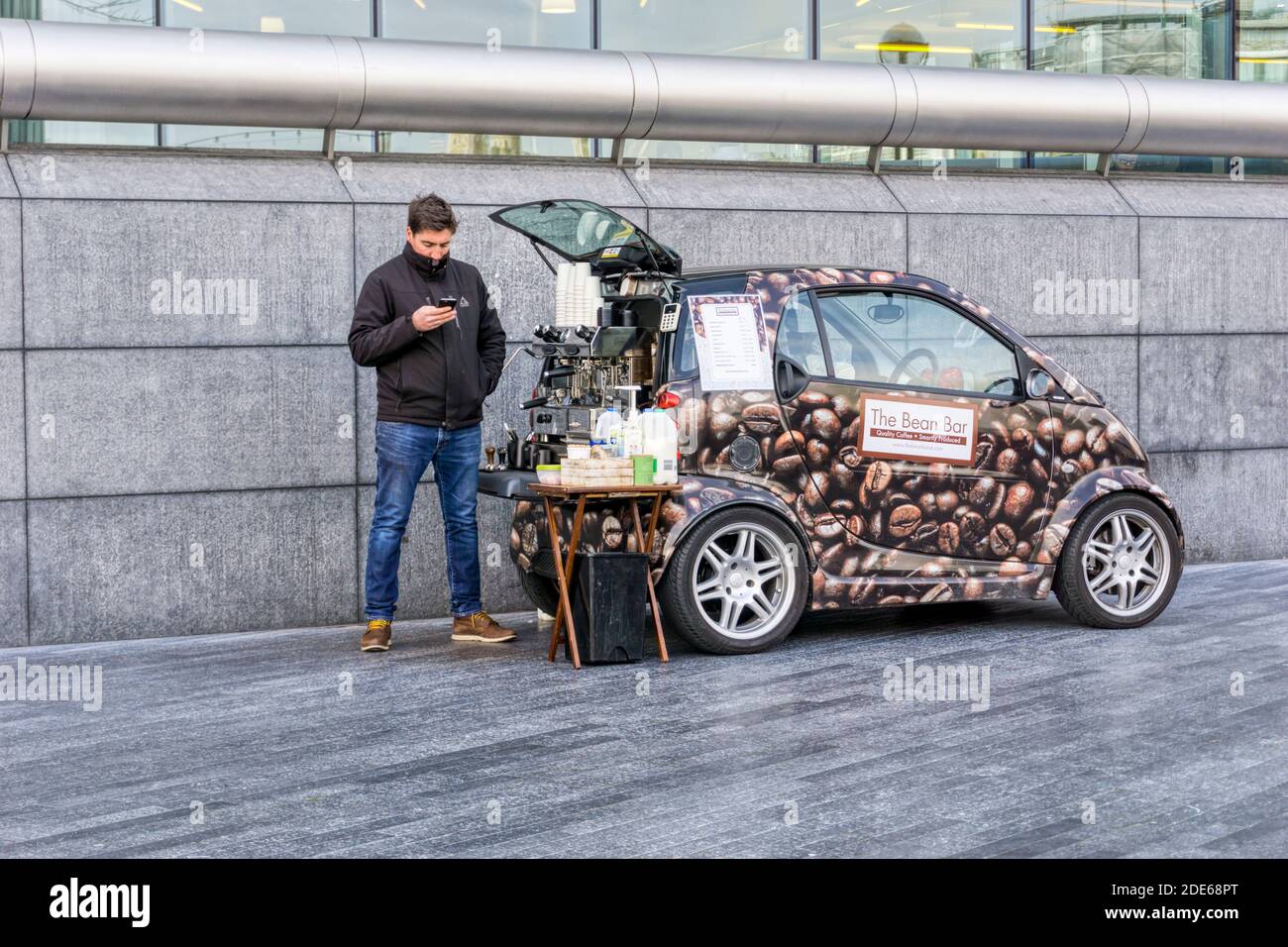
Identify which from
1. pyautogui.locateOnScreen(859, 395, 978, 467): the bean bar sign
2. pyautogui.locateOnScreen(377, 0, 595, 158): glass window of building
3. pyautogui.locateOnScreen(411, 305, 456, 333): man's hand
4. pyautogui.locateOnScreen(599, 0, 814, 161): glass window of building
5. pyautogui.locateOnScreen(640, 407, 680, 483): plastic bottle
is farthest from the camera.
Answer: pyautogui.locateOnScreen(599, 0, 814, 161): glass window of building

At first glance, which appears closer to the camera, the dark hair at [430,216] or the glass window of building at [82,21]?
the dark hair at [430,216]

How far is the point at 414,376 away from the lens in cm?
876

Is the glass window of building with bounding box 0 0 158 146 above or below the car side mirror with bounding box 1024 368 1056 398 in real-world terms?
above

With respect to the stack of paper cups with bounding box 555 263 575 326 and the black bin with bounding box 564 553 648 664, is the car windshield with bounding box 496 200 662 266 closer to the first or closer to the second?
the stack of paper cups with bounding box 555 263 575 326

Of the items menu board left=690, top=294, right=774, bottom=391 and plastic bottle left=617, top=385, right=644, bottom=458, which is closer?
plastic bottle left=617, top=385, right=644, bottom=458

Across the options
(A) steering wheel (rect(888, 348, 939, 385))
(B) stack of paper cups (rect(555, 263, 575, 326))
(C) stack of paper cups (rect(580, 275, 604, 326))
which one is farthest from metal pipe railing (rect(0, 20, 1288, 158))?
(A) steering wheel (rect(888, 348, 939, 385))

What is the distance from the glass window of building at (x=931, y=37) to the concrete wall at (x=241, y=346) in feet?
3.68

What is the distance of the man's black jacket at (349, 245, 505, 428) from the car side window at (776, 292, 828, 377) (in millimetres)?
1597

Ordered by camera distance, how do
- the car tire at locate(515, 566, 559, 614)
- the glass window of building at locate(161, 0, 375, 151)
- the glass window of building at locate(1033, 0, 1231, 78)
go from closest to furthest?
the car tire at locate(515, 566, 559, 614) < the glass window of building at locate(161, 0, 375, 151) < the glass window of building at locate(1033, 0, 1231, 78)

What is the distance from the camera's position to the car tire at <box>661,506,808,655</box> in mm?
8336

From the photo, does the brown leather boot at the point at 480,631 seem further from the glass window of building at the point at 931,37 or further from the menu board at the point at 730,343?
the glass window of building at the point at 931,37

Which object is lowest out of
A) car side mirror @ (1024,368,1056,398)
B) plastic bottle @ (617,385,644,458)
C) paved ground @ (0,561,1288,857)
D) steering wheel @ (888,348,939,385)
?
paved ground @ (0,561,1288,857)

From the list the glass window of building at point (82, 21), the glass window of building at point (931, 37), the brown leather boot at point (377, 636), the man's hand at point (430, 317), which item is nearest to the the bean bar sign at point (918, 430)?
the man's hand at point (430, 317)

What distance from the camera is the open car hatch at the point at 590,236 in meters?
8.82
